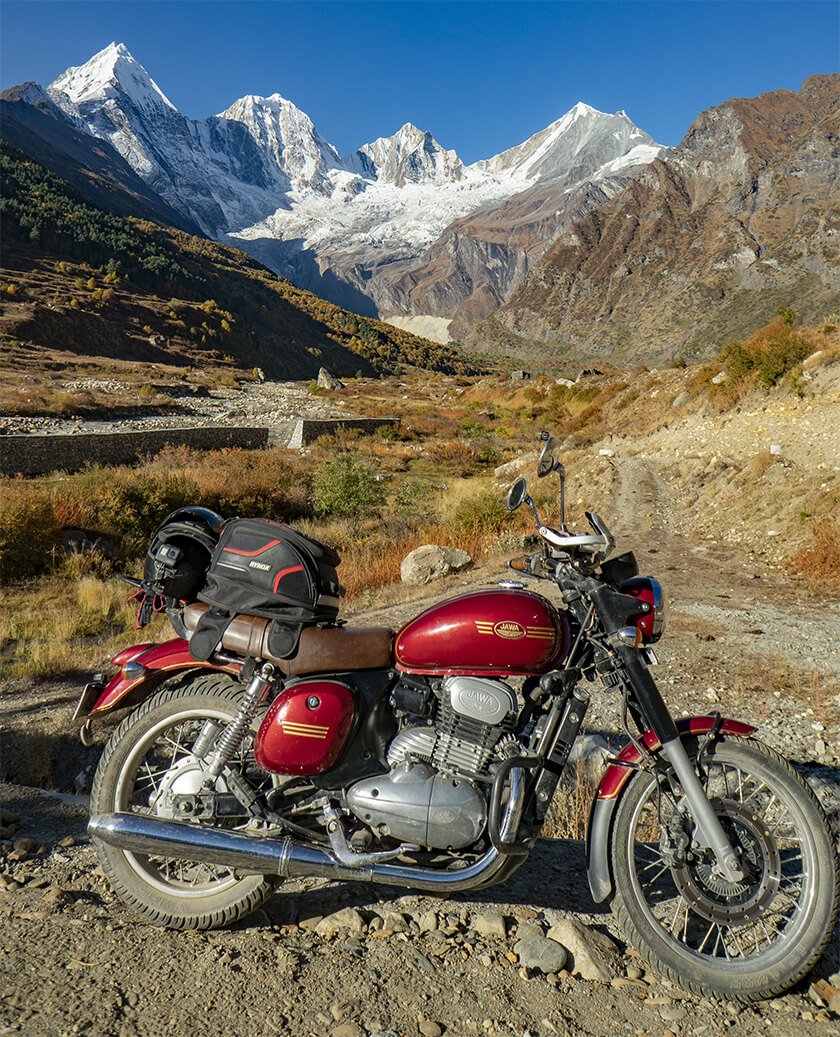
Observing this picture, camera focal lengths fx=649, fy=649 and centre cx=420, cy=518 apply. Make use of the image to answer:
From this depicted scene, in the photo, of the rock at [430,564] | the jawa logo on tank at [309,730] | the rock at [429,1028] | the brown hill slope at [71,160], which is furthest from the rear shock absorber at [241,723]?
the brown hill slope at [71,160]

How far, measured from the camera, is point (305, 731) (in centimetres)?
258

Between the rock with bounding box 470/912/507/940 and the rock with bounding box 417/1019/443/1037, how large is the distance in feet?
1.56

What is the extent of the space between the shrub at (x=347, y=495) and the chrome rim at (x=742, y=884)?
13166 millimetres

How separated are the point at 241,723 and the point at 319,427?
26.3 meters

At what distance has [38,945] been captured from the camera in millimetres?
2484

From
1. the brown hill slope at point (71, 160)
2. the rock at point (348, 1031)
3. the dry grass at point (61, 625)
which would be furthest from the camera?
the brown hill slope at point (71, 160)

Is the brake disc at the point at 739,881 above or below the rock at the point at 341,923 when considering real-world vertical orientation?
above

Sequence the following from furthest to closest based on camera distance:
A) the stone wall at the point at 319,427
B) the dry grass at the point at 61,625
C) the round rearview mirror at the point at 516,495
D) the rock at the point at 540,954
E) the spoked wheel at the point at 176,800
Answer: the stone wall at the point at 319,427, the dry grass at the point at 61,625, the spoked wheel at the point at 176,800, the round rearview mirror at the point at 516,495, the rock at the point at 540,954

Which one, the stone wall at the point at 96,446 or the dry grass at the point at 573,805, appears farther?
the stone wall at the point at 96,446

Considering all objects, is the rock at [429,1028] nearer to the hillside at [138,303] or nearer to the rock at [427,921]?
the rock at [427,921]

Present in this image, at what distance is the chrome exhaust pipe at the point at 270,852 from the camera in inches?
96.0

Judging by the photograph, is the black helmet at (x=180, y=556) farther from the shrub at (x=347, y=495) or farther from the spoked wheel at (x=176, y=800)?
the shrub at (x=347, y=495)

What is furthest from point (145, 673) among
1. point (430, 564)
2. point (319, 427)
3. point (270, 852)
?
point (319, 427)

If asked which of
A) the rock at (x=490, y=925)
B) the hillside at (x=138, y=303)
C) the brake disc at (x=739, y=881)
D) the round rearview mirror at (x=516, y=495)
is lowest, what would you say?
the rock at (x=490, y=925)
